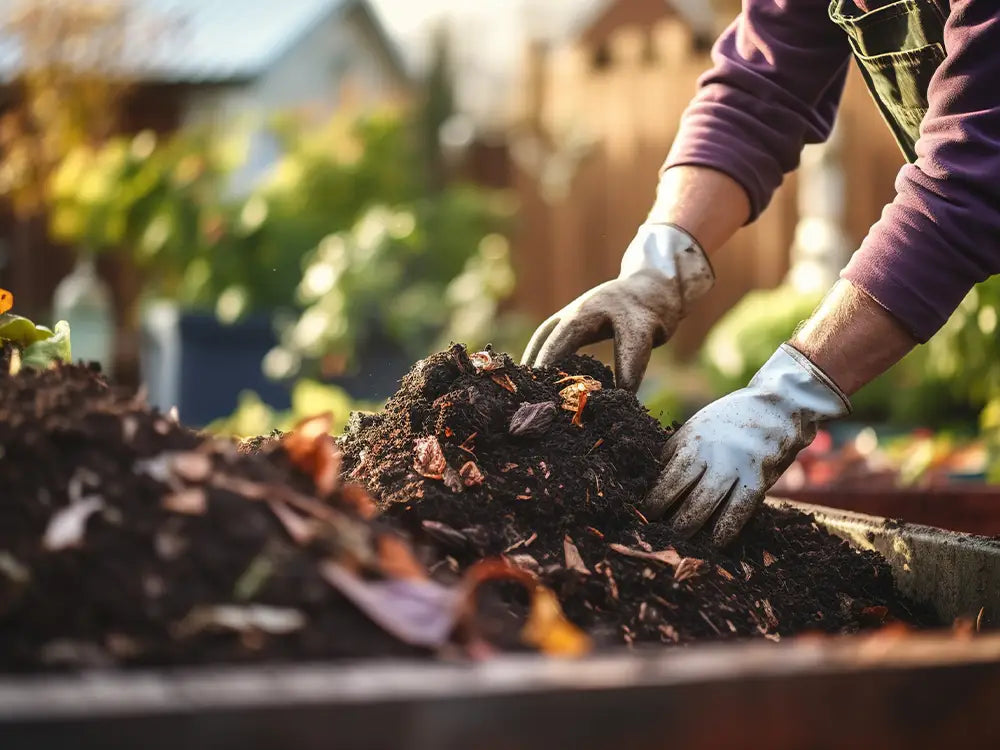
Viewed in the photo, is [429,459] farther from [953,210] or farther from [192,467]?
[953,210]

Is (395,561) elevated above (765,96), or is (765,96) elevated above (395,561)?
(765,96)

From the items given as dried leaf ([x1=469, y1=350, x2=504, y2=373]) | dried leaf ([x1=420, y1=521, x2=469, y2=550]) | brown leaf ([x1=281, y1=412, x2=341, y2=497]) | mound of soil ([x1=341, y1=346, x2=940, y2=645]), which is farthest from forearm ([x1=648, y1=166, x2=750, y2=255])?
brown leaf ([x1=281, y1=412, x2=341, y2=497])

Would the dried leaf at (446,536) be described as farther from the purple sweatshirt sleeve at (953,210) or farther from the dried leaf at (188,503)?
the purple sweatshirt sleeve at (953,210)

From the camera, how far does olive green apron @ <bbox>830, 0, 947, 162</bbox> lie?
1.64m

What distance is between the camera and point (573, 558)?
1.22 meters

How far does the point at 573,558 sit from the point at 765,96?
42.7 inches

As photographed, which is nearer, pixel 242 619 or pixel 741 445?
pixel 242 619

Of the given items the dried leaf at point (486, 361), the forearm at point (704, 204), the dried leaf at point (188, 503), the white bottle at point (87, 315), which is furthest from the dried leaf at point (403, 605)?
the white bottle at point (87, 315)

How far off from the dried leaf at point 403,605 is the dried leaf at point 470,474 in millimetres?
488

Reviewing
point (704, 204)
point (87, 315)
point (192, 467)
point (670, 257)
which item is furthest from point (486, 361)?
point (87, 315)

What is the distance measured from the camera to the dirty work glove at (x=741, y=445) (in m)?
1.44

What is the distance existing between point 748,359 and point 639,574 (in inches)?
156

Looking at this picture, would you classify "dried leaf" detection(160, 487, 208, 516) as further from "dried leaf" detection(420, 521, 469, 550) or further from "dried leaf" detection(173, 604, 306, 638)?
"dried leaf" detection(420, 521, 469, 550)

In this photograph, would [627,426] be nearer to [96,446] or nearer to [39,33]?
[96,446]
